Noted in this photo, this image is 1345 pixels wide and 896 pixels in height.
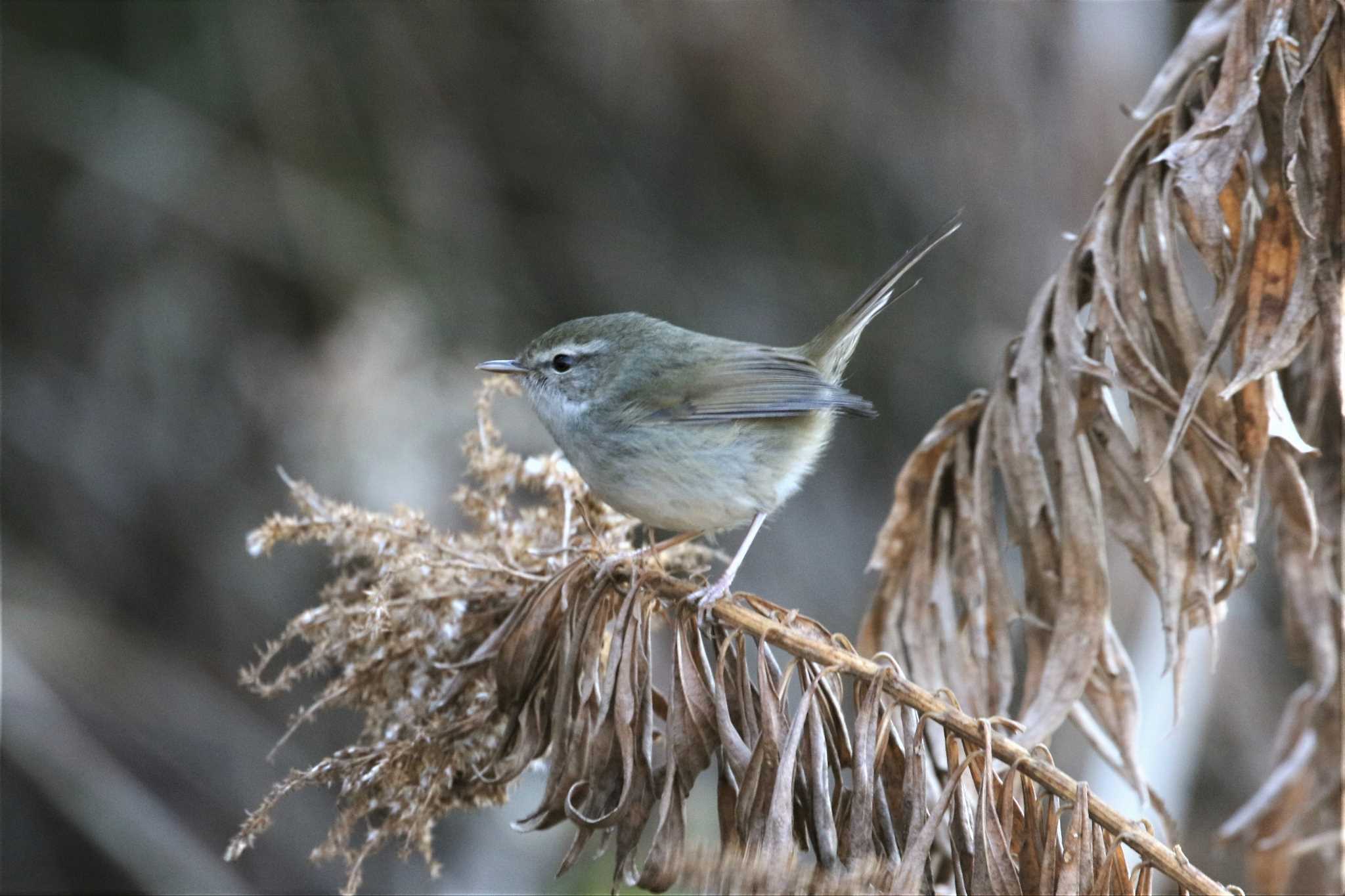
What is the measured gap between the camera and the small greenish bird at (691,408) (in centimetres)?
331

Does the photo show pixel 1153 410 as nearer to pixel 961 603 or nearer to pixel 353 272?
pixel 961 603

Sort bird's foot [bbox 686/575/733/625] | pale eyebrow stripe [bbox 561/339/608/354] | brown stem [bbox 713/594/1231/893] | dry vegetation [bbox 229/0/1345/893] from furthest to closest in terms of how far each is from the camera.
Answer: pale eyebrow stripe [bbox 561/339/608/354]
bird's foot [bbox 686/575/733/625]
dry vegetation [bbox 229/0/1345/893]
brown stem [bbox 713/594/1231/893]

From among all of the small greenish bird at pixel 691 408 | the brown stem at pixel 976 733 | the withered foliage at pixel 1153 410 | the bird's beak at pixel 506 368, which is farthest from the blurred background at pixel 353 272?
the brown stem at pixel 976 733

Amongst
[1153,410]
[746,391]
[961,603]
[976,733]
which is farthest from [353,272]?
[976,733]

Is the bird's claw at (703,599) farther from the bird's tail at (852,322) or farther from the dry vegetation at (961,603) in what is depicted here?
the bird's tail at (852,322)

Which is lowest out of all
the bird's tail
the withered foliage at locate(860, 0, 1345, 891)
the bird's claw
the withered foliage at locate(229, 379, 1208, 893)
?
the withered foliage at locate(229, 379, 1208, 893)

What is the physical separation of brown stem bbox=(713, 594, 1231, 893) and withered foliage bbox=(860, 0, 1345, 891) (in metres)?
0.37

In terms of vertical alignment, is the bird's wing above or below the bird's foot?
above

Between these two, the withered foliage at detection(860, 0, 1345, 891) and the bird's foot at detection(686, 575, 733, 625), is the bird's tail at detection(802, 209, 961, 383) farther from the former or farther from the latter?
the bird's foot at detection(686, 575, 733, 625)

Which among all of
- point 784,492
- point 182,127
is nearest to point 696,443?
point 784,492

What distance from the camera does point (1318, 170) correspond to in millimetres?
2350

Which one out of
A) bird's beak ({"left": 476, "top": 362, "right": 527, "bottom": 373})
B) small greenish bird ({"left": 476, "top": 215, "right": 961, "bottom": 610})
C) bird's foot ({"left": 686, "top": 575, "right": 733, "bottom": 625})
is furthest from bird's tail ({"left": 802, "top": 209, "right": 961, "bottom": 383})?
bird's foot ({"left": 686, "top": 575, "right": 733, "bottom": 625})

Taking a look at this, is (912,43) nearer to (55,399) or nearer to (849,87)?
(849,87)

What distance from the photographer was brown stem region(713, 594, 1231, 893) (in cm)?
190
